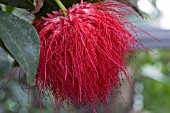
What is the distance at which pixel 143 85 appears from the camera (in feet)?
8.54

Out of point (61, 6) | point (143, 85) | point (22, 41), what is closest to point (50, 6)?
point (61, 6)

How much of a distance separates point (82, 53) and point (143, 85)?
5.92 feet

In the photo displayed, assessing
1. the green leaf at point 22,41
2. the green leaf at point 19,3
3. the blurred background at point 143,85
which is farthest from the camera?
the blurred background at point 143,85

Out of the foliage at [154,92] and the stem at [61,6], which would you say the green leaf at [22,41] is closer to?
the stem at [61,6]

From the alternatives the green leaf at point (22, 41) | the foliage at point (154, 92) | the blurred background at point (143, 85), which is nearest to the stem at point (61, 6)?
the green leaf at point (22, 41)

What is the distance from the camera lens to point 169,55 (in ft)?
11.1

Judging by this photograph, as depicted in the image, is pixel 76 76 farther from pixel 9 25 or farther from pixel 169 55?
pixel 169 55

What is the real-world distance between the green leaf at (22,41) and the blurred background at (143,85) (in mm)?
361

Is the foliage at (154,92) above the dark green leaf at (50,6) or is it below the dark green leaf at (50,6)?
below

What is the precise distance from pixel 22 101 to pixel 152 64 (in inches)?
59.6

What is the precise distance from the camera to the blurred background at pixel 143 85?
167cm

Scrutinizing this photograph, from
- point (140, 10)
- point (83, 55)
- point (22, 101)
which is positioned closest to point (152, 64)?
point (22, 101)

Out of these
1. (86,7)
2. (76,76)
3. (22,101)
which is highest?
(86,7)

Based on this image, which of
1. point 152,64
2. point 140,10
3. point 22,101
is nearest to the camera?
point 140,10
